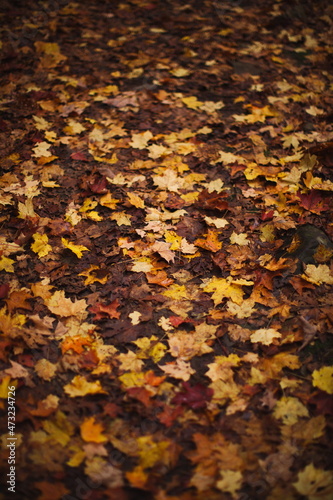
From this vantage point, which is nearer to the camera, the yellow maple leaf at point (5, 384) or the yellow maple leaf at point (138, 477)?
the yellow maple leaf at point (138, 477)

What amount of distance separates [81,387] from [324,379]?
149cm

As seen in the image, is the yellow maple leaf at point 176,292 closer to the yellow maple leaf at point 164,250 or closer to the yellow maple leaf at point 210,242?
the yellow maple leaf at point 164,250

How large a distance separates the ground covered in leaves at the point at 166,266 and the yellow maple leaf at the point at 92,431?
0.01 metres

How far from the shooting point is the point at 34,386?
2.40 m

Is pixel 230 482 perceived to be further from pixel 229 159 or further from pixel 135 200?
pixel 229 159

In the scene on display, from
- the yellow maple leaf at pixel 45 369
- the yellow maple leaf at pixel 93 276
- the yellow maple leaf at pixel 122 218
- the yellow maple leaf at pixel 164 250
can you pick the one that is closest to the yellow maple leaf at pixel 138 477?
the yellow maple leaf at pixel 45 369

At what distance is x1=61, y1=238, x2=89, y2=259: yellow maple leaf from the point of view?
3.18 meters

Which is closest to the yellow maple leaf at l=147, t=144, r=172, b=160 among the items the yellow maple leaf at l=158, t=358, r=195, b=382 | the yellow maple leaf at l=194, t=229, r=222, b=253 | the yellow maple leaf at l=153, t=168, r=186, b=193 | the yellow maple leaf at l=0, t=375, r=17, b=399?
the yellow maple leaf at l=153, t=168, r=186, b=193

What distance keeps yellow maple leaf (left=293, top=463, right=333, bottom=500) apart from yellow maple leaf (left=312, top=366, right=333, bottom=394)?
466mm

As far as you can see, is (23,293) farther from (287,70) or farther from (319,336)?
(287,70)

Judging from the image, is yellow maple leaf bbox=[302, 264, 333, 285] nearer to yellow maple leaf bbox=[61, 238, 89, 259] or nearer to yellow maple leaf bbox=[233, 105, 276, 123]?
yellow maple leaf bbox=[61, 238, 89, 259]

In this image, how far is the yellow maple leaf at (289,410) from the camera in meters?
2.25

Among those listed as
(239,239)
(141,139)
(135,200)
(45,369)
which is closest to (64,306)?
(45,369)

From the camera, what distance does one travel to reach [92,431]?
2.20 meters
